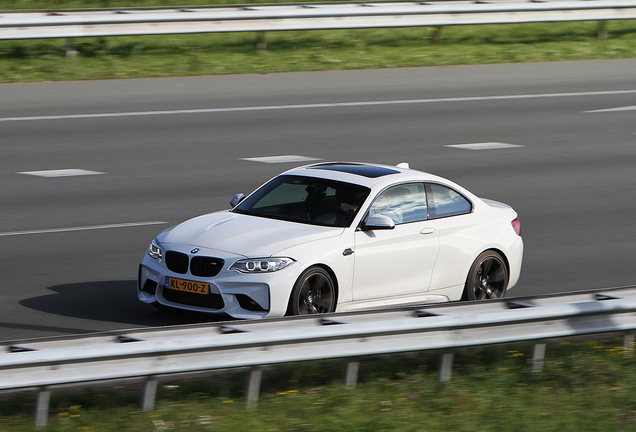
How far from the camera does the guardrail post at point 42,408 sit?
21.9 ft

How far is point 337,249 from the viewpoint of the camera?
9617 mm

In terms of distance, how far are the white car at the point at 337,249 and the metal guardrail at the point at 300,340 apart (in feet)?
4.08

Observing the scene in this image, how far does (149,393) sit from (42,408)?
69cm

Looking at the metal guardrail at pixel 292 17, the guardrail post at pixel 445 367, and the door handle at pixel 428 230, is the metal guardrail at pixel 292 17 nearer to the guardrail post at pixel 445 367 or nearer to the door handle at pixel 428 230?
the door handle at pixel 428 230

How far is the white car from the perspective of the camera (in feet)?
30.5

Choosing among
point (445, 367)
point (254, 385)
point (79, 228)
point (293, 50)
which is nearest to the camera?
point (254, 385)

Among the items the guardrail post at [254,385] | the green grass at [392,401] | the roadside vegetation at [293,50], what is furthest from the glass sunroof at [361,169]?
the roadside vegetation at [293,50]

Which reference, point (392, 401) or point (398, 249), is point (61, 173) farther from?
point (392, 401)

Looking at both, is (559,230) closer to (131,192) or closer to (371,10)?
(131,192)

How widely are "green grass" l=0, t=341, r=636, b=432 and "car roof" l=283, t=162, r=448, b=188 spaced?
8.25 feet

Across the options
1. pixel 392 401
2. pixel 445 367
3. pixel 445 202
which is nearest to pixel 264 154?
pixel 445 202

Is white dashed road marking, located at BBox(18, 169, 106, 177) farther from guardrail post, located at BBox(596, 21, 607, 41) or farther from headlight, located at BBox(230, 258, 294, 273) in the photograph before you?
guardrail post, located at BBox(596, 21, 607, 41)

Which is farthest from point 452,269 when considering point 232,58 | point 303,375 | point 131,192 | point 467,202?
point 232,58

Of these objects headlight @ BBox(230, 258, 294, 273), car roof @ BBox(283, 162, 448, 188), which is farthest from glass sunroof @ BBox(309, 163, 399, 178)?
headlight @ BBox(230, 258, 294, 273)
